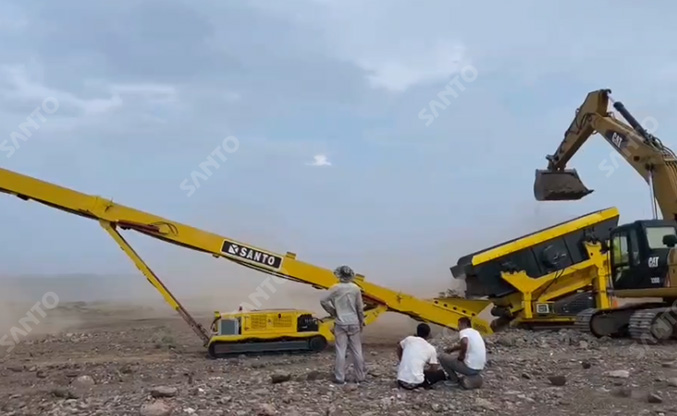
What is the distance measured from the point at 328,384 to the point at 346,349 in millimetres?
489

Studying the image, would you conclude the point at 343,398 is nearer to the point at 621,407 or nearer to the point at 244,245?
the point at 621,407

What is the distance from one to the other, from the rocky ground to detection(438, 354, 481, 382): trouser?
18 cm

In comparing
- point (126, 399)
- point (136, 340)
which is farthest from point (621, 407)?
point (136, 340)

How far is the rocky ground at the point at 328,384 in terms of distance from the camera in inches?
279

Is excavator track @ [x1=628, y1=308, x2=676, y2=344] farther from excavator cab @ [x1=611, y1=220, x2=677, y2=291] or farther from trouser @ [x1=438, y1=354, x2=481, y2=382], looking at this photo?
trouser @ [x1=438, y1=354, x2=481, y2=382]

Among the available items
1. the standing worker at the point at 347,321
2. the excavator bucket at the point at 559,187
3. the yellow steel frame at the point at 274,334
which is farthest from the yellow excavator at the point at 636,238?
the standing worker at the point at 347,321

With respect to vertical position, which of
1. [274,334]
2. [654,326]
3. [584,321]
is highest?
[584,321]

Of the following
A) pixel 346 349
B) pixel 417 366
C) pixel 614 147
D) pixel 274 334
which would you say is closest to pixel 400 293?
pixel 274 334

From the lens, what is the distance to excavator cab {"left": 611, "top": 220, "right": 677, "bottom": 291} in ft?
40.5

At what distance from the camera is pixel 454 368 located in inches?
315

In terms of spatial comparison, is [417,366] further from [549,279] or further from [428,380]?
[549,279]

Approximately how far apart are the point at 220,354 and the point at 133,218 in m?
2.70

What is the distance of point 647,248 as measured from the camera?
12.6 meters

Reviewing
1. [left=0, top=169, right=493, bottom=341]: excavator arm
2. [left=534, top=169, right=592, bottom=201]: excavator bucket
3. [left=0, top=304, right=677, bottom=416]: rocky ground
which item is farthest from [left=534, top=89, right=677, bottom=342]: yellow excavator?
[left=0, top=169, right=493, bottom=341]: excavator arm
